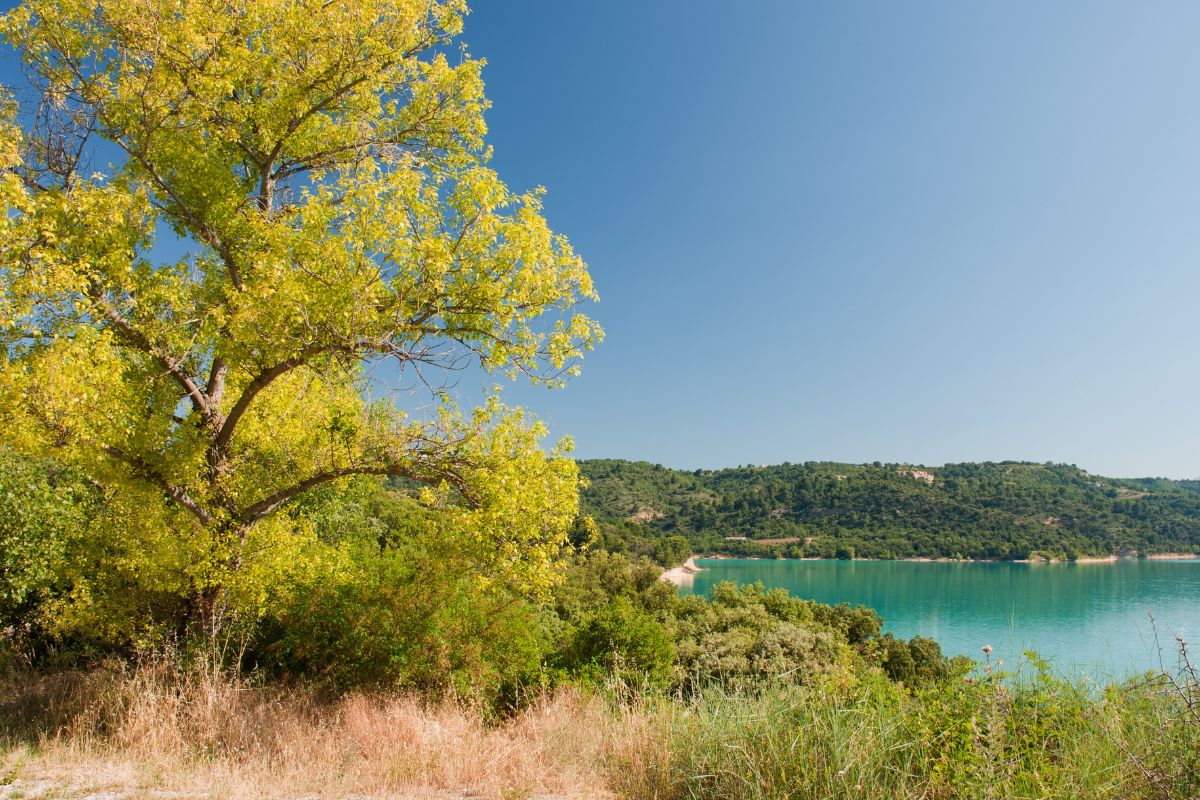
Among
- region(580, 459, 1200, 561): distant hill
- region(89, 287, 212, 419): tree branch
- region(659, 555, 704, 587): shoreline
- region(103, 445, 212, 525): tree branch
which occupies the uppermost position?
region(89, 287, 212, 419): tree branch

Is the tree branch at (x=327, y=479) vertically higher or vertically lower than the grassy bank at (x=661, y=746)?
higher

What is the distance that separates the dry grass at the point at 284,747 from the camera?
473cm

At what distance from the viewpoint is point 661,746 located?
4.59 metres

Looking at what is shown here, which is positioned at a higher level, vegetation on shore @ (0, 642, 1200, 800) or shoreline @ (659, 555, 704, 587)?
vegetation on shore @ (0, 642, 1200, 800)

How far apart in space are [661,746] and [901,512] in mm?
132294

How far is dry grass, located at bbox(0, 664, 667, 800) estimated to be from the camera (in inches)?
186

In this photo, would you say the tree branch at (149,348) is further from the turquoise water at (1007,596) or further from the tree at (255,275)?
the turquoise water at (1007,596)

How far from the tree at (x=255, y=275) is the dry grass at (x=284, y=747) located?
1.54 metres

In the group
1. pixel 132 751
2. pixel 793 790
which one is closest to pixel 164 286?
pixel 132 751

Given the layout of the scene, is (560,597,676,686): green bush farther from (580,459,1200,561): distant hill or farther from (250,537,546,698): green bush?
(580,459,1200,561): distant hill

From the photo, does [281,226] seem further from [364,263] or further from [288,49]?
[288,49]

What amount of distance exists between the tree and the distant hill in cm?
6509

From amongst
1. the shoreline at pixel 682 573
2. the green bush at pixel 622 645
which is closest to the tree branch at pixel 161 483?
the green bush at pixel 622 645

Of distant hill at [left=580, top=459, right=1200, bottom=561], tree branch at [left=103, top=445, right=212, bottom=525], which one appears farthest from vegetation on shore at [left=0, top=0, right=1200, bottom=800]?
distant hill at [left=580, top=459, right=1200, bottom=561]
